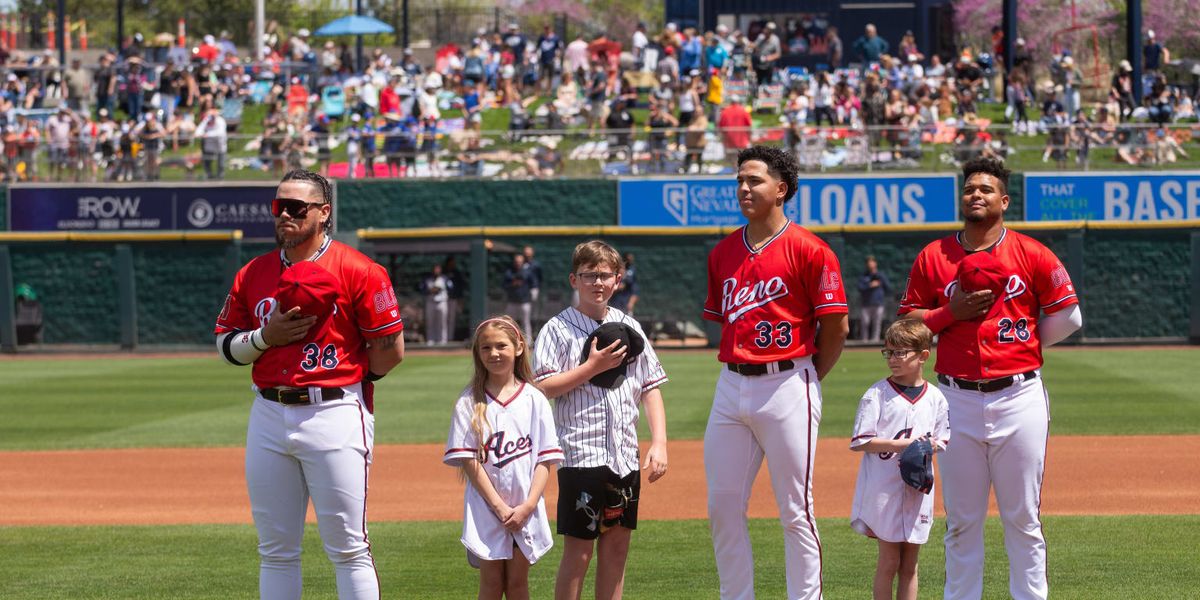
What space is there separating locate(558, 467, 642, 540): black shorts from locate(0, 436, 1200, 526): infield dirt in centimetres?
413

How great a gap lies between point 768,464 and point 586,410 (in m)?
0.76

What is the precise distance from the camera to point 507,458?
5547 millimetres

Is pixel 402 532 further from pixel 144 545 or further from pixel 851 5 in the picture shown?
pixel 851 5

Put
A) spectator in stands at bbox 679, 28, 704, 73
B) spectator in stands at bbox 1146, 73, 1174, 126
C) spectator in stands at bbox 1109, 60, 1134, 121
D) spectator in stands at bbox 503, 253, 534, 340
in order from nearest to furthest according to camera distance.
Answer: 1. spectator in stands at bbox 503, 253, 534, 340
2. spectator in stands at bbox 1146, 73, 1174, 126
3. spectator in stands at bbox 1109, 60, 1134, 121
4. spectator in stands at bbox 679, 28, 704, 73

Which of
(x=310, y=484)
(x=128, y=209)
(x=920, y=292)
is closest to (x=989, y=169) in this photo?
(x=920, y=292)

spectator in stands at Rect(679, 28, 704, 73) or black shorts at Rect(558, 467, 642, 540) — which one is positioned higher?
spectator in stands at Rect(679, 28, 704, 73)

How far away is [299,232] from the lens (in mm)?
5336

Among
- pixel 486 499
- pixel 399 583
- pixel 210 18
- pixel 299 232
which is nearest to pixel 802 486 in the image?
pixel 486 499

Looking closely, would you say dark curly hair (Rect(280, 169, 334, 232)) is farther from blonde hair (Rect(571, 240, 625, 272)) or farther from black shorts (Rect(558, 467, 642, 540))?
black shorts (Rect(558, 467, 642, 540))

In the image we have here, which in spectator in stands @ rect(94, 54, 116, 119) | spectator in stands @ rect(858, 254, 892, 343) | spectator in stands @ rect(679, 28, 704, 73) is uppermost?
spectator in stands @ rect(679, 28, 704, 73)

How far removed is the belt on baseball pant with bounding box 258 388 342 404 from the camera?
5.26 metres

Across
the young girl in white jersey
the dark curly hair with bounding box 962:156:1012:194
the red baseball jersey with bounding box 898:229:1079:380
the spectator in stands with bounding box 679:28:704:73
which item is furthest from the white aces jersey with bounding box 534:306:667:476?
the spectator in stands with bounding box 679:28:704:73

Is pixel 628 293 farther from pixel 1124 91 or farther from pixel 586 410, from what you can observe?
pixel 586 410

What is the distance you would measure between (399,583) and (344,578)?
2.22 m
